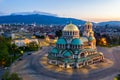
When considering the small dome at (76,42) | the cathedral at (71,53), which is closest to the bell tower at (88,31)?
the cathedral at (71,53)

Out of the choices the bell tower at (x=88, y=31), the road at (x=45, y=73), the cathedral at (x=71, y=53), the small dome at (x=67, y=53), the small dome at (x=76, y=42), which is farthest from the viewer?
the bell tower at (x=88, y=31)

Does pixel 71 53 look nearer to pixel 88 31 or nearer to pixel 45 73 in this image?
pixel 45 73

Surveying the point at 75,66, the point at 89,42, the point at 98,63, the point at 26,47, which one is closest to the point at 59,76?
the point at 75,66

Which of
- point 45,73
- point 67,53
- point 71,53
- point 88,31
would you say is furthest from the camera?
point 88,31

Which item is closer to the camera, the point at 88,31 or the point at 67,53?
the point at 67,53

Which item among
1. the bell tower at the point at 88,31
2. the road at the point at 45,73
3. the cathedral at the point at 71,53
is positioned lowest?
the road at the point at 45,73

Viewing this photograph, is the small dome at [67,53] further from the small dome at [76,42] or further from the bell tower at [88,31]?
the bell tower at [88,31]

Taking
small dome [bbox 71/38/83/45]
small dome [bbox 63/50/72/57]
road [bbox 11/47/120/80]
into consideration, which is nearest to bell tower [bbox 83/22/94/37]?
small dome [bbox 71/38/83/45]

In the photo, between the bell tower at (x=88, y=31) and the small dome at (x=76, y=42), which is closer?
the small dome at (x=76, y=42)

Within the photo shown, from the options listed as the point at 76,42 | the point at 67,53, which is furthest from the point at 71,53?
the point at 76,42

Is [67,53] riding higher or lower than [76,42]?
lower

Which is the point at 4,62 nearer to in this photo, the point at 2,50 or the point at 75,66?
the point at 2,50

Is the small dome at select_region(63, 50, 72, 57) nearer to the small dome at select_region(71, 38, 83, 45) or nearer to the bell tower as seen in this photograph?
the small dome at select_region(71, 38, 83, 45)
